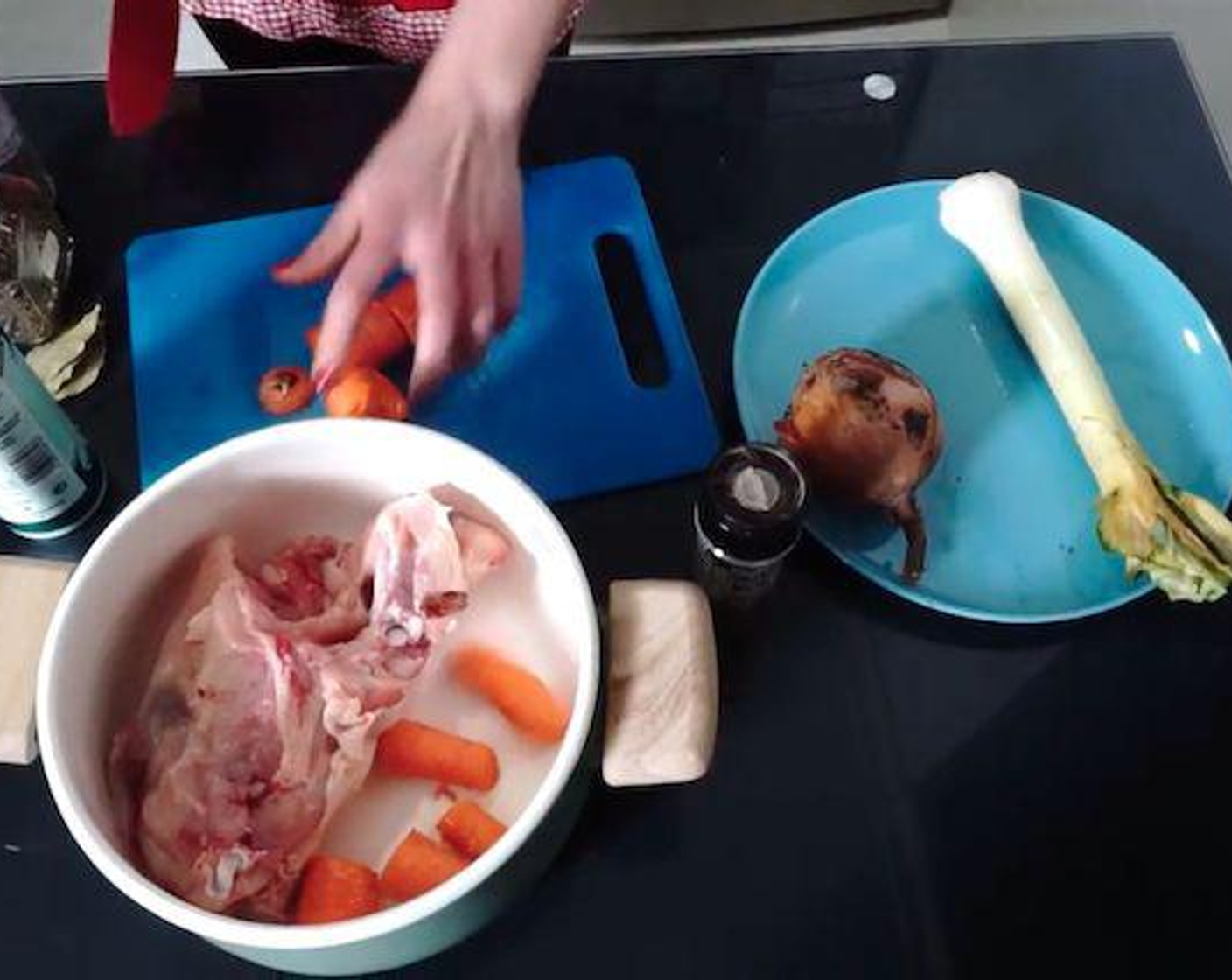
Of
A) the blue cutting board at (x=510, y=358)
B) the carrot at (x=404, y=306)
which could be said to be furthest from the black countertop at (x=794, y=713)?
the carrot at (x=404, y=306)

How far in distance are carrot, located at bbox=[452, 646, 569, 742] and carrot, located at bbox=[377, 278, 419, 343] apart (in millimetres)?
200

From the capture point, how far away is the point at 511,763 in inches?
23.8

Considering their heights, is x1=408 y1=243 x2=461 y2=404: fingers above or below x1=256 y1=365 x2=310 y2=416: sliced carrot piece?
above

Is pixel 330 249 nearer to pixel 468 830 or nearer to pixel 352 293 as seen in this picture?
pixel 352 293

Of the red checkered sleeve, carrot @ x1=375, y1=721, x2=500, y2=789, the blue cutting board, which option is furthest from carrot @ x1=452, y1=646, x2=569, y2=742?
the red checkered sleeve

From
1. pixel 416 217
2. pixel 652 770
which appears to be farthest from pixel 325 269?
pixel 652 770

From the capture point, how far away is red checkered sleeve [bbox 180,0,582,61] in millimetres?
839

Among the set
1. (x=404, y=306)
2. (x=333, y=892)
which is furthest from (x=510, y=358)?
(x=333, y=892)

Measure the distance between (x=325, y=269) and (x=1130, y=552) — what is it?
44cm

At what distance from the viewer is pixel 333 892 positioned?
551 millimetres

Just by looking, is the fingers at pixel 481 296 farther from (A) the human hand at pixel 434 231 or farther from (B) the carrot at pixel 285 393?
(B) the carrot at pixel 285 393

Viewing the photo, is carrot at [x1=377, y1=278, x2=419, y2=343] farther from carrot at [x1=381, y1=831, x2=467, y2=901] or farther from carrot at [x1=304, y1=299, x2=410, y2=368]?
carrot at [x1=381, y1=831, x2=467, y2=901]

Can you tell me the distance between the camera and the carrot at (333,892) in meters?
0.54

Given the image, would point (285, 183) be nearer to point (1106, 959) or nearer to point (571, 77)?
point (571, 77)
